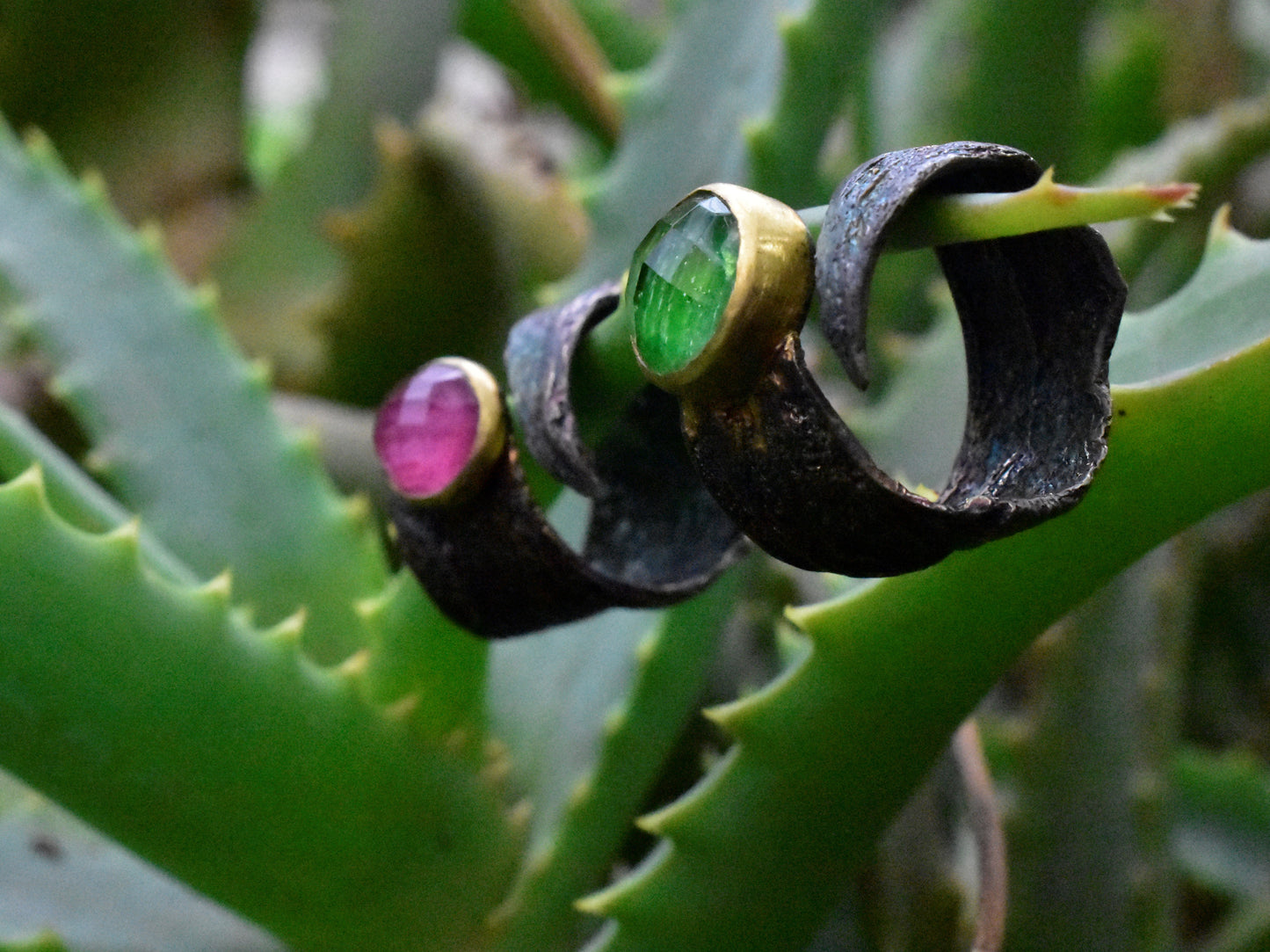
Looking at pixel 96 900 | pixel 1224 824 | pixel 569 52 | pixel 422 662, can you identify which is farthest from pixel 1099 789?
pixel 569 52

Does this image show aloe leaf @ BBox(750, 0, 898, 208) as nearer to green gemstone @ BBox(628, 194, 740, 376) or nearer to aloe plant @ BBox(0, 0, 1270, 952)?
aloe plant @ BBox(0, 0, 1270, 952)

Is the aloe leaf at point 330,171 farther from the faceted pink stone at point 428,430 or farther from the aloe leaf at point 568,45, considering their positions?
the faceted pink stone at point 428,430

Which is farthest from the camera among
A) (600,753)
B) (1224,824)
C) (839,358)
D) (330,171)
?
(330,171)

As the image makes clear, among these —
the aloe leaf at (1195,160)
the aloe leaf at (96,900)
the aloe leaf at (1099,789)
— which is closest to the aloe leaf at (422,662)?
the aloe leaf at (96,900)

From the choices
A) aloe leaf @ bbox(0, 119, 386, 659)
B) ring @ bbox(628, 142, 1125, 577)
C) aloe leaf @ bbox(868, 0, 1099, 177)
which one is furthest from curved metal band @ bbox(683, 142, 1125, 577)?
aloe leaf @ bbox(868, 0, 1099, 177)

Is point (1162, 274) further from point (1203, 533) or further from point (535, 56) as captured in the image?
point (535, 56)

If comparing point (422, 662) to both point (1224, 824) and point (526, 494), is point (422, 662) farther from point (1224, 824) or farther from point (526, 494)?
point (1224, 824)
